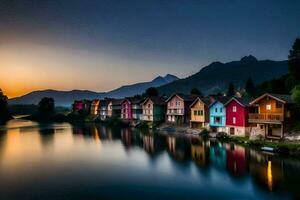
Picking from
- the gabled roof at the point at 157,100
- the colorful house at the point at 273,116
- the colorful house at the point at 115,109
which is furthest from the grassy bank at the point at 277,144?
the colorful house at the point at 115,109

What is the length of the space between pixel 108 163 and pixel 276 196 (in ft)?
68.5

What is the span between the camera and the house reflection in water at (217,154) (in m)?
34.1

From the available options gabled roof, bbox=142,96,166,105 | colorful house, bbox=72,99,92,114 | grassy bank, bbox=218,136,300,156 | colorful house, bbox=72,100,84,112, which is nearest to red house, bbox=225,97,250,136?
grassy bank, bbox=218,136,300,156

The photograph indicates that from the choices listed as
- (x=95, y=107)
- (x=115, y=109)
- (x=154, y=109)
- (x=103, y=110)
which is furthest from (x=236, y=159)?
(x=95, y=107)

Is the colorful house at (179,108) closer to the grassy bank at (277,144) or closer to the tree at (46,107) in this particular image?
the grassy bank at (277,144)

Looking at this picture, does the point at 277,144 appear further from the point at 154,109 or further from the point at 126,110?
the point at 126,110

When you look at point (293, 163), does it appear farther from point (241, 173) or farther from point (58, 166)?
point (58, 166)

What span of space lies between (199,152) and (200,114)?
74.8 ft

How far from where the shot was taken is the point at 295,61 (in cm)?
6078

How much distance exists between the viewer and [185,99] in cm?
7288

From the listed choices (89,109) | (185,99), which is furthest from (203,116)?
(89,109)

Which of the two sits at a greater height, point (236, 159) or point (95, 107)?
point (95, 107)

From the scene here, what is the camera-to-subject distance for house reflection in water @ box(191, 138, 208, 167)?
35.6 m

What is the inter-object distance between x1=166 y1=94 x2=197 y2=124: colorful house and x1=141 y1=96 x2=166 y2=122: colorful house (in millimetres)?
4121
